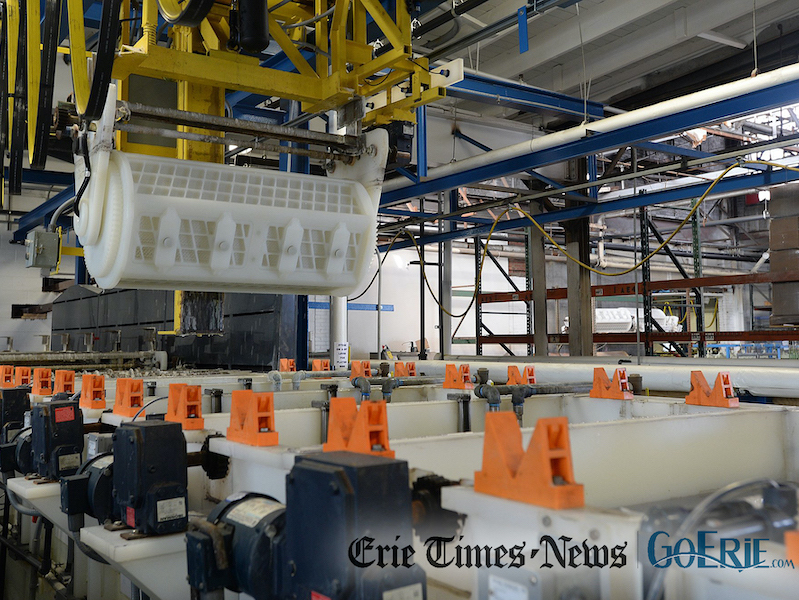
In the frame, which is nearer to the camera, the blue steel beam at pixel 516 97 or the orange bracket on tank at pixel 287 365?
the blue steel beam at pixel 516 97

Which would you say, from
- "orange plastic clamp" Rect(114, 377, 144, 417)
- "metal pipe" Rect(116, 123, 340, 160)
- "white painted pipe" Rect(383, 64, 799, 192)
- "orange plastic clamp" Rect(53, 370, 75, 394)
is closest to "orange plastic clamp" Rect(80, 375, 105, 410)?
"orange plastic clamp" Rect(114, 377, 144, 417)

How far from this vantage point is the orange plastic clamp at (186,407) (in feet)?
6.51

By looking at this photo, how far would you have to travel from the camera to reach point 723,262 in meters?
15.7

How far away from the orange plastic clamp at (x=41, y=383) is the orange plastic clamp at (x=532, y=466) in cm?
278

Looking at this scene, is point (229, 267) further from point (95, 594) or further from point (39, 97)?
point (95, 594)

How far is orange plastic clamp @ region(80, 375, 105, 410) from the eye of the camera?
8.57 feet

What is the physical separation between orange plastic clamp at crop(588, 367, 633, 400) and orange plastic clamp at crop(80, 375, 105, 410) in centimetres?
205

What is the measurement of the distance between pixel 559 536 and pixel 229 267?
152 centimetres

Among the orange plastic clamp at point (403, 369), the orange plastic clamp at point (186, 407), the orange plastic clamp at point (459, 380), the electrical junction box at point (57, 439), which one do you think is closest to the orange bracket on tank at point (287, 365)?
the orange plastic clamp at point (403, 369)

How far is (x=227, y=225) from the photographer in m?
2.09

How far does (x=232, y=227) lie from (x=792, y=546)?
1713 mm

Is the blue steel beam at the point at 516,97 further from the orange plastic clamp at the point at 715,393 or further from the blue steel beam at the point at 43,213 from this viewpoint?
the blue steel beam at the point at 43,213

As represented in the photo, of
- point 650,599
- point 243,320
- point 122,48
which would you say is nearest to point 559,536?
point 650,599

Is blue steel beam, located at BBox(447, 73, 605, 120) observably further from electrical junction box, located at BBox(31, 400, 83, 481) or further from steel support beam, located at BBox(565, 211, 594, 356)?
electrical junction box, located at BBox(31, 400, 83, 481)
